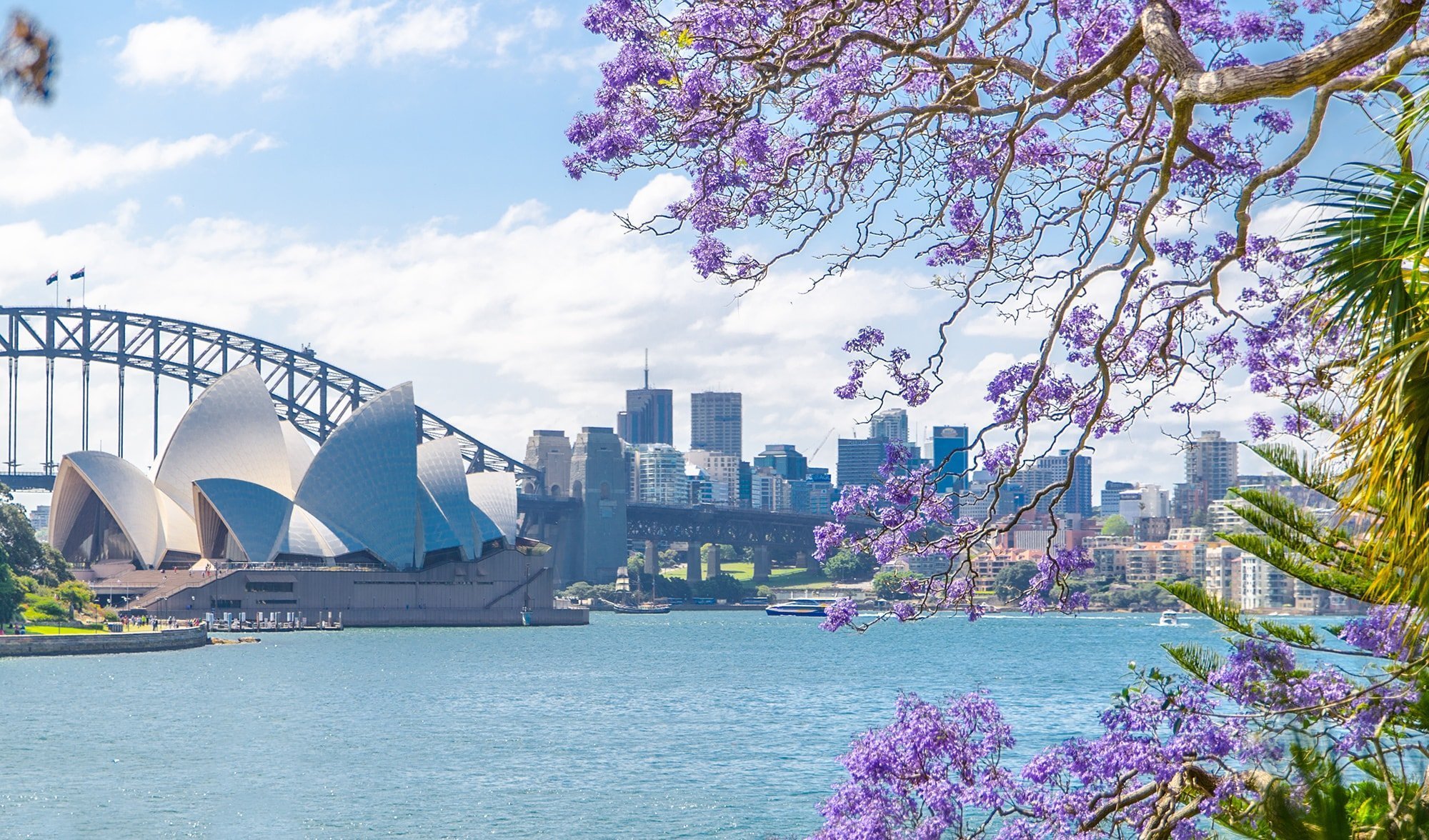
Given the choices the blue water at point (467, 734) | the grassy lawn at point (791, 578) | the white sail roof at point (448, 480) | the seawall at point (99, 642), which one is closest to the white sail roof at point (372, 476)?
the white sail roof at point (448, 480)

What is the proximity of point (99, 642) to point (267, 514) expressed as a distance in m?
20.0

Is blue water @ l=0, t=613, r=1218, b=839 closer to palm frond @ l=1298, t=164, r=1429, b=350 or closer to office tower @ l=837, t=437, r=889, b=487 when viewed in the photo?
palm frond @ l=1298, t=164, r=1429, b=350

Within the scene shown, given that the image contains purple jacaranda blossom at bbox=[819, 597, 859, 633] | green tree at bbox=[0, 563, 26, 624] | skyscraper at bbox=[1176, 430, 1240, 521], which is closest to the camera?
purple jacaranda blossom at bbox=[819, 597, 859, 633]

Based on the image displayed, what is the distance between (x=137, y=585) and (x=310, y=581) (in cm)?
760

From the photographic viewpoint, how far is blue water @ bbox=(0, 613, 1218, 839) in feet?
65.3

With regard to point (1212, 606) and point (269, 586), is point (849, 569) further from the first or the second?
point (1212, 606)

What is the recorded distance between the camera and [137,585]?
71.9 meters

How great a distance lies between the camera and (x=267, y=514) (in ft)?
235

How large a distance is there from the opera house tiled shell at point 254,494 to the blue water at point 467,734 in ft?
47.9

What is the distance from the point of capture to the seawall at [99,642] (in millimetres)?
48094

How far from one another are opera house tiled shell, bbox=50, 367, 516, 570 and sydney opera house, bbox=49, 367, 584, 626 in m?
0.07

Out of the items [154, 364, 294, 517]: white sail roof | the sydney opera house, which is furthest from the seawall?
[154, 364, 294, 517]: white sail roof

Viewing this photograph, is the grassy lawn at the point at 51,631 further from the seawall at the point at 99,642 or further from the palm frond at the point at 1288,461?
the palm frond at the point at 1288,461

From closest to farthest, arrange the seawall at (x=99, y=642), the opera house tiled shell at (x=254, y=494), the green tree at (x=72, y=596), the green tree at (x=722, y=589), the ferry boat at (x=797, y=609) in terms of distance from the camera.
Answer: the seawall at (x=99, y=642) → the green tree at (x=72, y=596) → the opera house tiled shell at (x=254, y=494) → the ferry boat at (x=797, y=609) → the green tree at (x=722, y=589)
